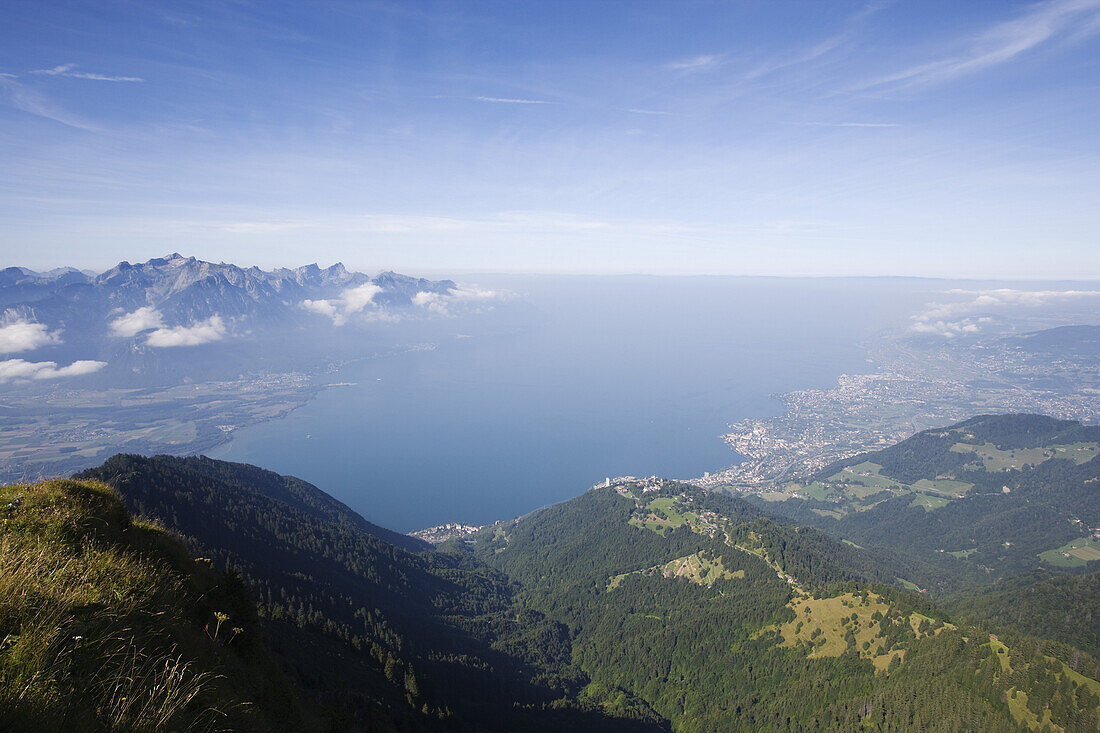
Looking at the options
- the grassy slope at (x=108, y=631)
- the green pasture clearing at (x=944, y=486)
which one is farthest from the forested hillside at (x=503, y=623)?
the green pasture clearing at (x=944, y=486)

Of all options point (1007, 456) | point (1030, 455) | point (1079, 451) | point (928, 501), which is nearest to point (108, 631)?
point (928, 501)

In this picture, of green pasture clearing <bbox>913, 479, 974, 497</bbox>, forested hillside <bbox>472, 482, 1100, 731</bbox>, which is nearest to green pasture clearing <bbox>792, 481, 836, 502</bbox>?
green pasture clearing <bbox>913, 479, 974, 497</bbox>

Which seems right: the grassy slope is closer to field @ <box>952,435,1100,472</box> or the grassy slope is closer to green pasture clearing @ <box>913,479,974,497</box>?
green pasture clearing @ <box>913,479,974,497</box>

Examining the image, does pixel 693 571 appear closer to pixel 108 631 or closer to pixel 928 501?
pixel 108 631

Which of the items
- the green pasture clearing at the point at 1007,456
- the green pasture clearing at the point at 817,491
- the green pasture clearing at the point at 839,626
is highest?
the green pasture clearing at the point at 839,626

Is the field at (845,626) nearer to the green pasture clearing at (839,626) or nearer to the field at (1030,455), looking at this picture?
the green pasture clearing at (839,626)

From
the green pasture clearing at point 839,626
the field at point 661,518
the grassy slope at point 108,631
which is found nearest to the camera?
the grassy slope at point 108,631

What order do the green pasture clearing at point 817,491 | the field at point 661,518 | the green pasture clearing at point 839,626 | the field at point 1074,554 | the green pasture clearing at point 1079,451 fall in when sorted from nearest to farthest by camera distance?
1. the green pasture clearing at point 839,626
2. the field at point 661,518
3. the field at point 1074,554
4. the green pasture clearing at point 1079,451
5. the green pasture clearing at point 817,491

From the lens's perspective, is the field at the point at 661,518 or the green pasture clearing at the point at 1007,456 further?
the green pasture clearing at the point at 1007,456
